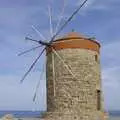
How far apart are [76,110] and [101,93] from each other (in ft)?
7.05

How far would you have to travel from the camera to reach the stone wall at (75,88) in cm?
2062

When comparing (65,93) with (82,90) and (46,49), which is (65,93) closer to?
(82,90)

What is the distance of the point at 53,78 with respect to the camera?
21062 mm

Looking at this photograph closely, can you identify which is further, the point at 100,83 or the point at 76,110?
the point at 100,83

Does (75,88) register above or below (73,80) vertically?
below

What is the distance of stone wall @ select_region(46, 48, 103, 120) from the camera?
67.7 feet

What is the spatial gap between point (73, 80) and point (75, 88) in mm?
418

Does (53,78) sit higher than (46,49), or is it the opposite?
(46,49)

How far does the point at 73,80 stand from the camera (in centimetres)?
2066

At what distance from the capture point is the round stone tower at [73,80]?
813 inches

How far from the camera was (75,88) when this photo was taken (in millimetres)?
20609

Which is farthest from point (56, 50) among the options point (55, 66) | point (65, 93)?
point (65, 93)

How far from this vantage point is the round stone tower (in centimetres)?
2064

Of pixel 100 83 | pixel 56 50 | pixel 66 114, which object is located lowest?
pixel 66 114
